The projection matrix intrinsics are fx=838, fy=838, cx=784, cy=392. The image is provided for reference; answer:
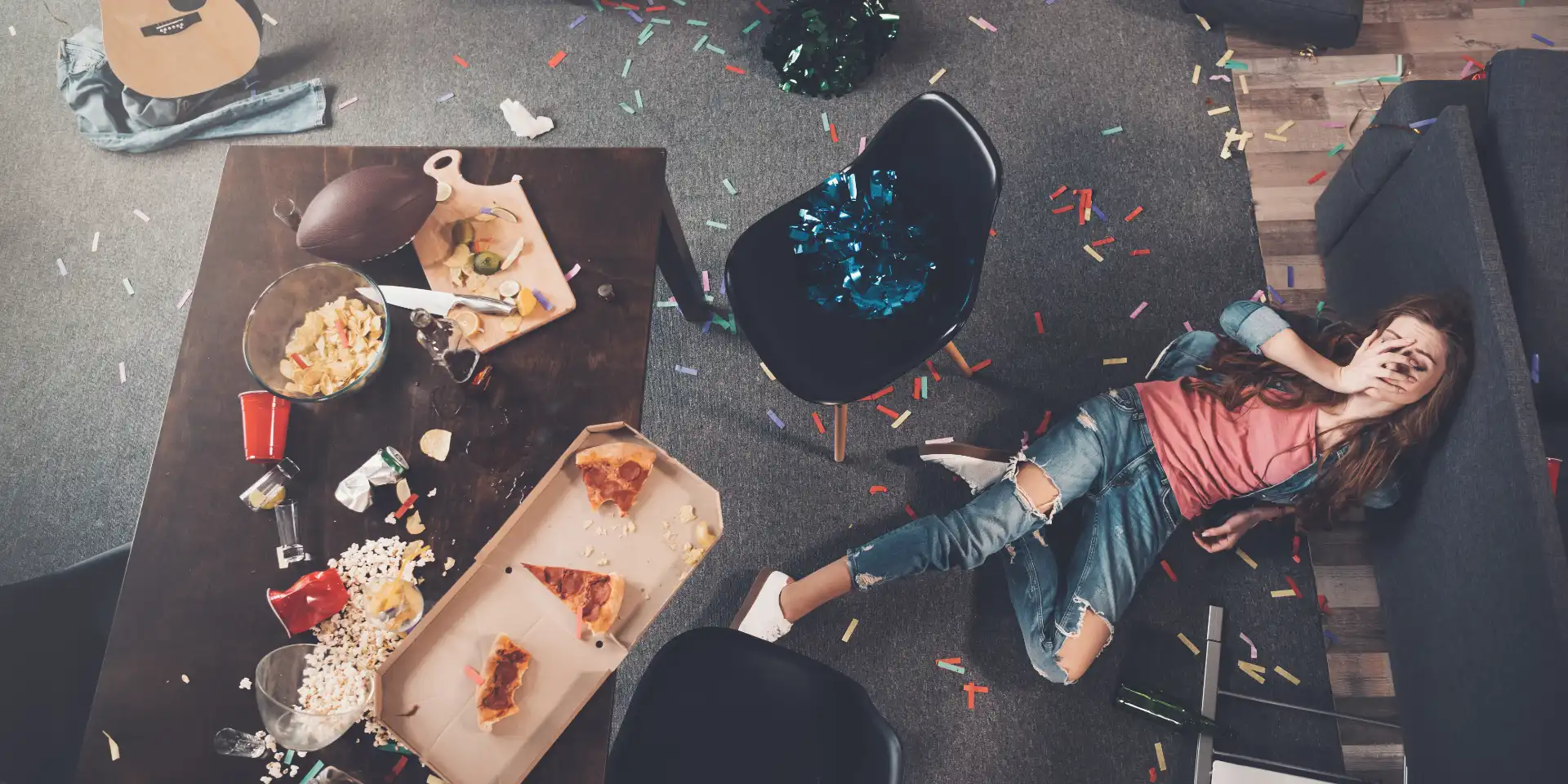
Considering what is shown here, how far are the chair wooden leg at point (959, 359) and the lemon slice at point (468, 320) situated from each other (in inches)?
51.4

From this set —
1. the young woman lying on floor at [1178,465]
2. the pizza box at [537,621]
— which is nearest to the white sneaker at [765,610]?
the young woman lying on floor at [1178,465]

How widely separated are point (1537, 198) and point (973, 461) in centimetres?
142

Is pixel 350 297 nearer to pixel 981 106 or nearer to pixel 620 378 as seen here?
pixel 620 378

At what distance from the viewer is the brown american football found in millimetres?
1624

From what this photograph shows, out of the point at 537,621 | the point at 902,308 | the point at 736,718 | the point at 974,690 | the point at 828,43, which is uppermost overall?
the point at 828,43

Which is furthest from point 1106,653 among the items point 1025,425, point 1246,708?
point 1025,425

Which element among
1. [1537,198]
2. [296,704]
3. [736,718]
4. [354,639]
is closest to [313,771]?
[296,704]

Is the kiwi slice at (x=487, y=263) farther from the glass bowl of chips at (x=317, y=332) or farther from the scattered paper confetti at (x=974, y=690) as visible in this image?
the scattered paper confetti at (x=974, y=690)

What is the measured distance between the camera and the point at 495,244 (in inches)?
68.7

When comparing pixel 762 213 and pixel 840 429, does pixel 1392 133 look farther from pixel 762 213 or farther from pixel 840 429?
pixel 762 213

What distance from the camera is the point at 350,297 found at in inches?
66.7

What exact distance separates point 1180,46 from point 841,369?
188 centimetres

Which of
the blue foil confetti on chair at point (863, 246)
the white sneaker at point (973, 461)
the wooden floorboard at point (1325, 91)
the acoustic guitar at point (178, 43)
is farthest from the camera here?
the acoustic guitar at point (178, 43)

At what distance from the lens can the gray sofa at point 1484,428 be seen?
5.38ft
